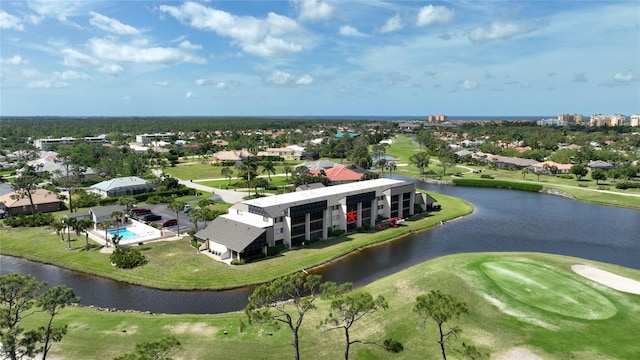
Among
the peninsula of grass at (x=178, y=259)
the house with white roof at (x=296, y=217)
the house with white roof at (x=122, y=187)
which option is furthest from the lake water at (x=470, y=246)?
the house with white roof at (x=122, y=187)

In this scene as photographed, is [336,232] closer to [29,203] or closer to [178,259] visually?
[178,259]

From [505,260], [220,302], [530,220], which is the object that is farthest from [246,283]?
[530,220]

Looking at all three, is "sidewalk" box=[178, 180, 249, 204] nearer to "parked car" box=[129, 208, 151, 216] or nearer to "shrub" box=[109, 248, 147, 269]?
"parked car" box=[129, 208, 151, 216]

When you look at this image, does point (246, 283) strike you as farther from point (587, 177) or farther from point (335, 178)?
point (587, 177)

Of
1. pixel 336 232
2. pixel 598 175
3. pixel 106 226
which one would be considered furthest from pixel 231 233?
pixel 598 175

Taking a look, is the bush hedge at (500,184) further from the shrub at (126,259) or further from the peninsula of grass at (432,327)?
the shrub at (126,259)

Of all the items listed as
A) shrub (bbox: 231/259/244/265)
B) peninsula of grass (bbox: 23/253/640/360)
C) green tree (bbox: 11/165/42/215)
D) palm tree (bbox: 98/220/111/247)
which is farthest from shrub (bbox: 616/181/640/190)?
green tree (bbox: 11/165/42/215)
